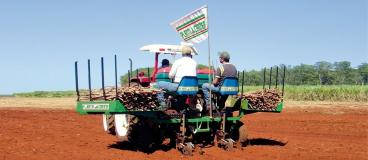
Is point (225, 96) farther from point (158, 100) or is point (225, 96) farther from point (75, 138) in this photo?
point (75, 138)

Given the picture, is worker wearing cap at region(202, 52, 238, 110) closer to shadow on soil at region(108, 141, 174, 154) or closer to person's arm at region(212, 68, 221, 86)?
person's arm at region(212, 68, 221, 86)

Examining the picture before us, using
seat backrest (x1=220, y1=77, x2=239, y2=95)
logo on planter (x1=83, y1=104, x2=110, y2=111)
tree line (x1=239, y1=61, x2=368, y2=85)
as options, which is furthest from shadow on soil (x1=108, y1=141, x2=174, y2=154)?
tree line (x1=239, y1=61, x2=368, y2=85)

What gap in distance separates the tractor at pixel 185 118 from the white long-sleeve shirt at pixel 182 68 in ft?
0.86

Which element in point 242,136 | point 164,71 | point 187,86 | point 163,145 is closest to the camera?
point 187,86

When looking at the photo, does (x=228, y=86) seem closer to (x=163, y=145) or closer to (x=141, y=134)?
(x=163, y=145)

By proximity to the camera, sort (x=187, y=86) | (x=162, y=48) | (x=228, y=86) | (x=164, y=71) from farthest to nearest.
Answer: (x=162, y=48) < (x=164, y=71) < (x=228, y=86) < (x=187, y=86)

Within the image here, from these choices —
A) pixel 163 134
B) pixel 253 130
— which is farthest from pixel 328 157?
pixel 253 130

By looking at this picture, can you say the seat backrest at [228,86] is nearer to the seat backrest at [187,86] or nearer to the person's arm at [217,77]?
the person's arm at [217,77]

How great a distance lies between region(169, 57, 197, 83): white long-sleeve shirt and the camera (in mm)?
10781

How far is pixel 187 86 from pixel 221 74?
1.09 m

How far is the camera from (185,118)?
10844mm

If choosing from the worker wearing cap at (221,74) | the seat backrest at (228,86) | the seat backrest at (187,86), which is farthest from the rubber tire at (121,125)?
the seat backrest at (228,86)

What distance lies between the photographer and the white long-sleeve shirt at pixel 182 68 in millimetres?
10781

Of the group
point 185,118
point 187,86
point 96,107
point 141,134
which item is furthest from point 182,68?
point 96,107
